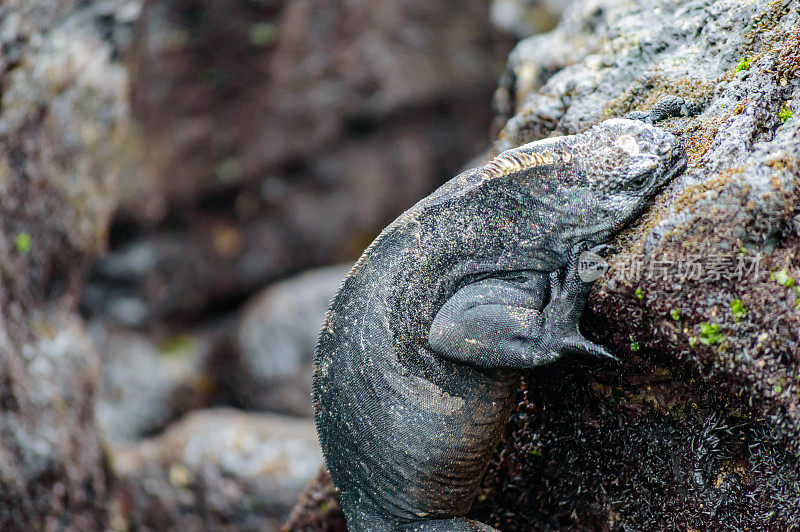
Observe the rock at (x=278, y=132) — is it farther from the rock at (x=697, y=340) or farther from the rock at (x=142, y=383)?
the rock at (x=697, y=340)

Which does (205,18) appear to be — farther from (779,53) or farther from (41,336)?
(779,53)

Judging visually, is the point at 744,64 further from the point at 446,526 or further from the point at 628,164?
the point at 446,526

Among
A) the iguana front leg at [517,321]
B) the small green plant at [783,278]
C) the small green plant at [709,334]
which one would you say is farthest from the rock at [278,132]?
the small green plant at [783,278]

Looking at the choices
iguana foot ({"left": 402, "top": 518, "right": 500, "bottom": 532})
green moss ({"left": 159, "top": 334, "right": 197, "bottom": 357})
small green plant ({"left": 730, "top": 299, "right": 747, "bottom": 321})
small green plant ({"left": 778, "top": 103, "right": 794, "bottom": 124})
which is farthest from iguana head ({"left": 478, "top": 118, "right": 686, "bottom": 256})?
green moss ({"left": 159, "top": 334, "right": 197, "bottom": 357})

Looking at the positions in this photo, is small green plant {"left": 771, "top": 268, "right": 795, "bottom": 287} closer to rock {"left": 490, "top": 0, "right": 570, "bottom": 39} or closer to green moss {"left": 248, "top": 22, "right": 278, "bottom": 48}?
rock {"left": 490, "top": 0, "right": 570, "bottom": 39}

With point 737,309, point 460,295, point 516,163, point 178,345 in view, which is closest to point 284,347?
point 178,345

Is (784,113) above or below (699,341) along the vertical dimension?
above
